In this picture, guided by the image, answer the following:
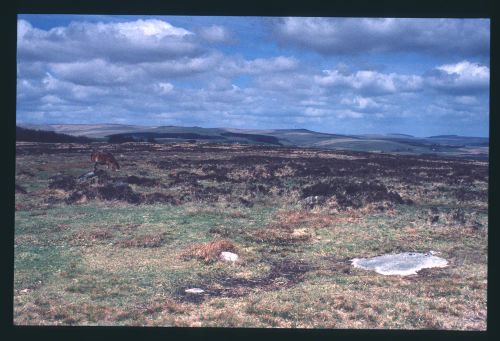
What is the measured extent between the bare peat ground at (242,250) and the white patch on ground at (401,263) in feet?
1.74

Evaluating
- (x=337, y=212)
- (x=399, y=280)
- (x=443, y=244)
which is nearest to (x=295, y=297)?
(x=399, y=280)

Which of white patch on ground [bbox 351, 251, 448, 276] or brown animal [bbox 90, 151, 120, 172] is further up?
brown animal [bbox 90, 151, 120, 172]

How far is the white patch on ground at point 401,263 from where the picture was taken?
16.4m

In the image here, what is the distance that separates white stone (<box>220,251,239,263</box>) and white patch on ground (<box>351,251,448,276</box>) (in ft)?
15.4

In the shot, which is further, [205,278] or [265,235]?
[265,235]

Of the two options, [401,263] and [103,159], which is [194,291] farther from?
[103,159]

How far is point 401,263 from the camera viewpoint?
56.2 ft

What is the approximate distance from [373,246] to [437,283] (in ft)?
15.4

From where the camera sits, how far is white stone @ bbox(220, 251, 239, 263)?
57.4 ft

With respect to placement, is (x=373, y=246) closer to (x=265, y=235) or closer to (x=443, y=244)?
(x=443, y=244)

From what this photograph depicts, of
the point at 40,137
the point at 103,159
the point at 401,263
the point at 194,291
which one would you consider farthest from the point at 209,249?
the point at 40,137

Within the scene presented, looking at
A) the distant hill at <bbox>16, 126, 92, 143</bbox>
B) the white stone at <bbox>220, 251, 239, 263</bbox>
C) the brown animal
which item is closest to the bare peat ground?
the white stone at <bbox>220, 251, 239, 263</bbox>

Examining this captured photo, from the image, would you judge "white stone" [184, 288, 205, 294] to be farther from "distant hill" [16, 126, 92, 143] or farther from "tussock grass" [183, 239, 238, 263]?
"distant hill" [16, 126, 92, 143]

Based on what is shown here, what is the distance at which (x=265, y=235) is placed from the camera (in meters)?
21.4
